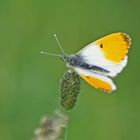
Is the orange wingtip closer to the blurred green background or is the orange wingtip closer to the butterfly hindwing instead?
the butterfly hindwing

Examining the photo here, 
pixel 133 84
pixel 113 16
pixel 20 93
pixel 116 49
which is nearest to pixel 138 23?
pixel 113 16

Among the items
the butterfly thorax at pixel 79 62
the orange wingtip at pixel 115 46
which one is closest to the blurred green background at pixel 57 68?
the orange wingtip at pixel 115 46

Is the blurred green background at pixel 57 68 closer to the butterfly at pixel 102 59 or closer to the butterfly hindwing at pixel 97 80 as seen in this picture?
the butterfly at pixel 102 59

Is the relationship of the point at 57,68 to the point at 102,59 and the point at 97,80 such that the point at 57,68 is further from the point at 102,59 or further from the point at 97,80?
the point at 97,80

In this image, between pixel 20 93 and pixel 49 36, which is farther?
pixel 49 36

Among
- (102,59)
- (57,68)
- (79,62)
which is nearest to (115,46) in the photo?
(102,59)

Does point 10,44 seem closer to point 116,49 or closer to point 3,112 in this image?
point 3,112
